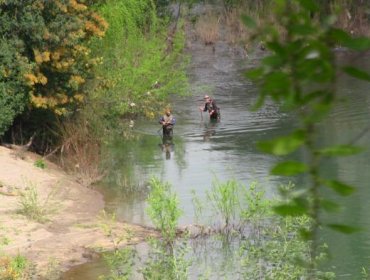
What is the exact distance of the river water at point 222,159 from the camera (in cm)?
1308

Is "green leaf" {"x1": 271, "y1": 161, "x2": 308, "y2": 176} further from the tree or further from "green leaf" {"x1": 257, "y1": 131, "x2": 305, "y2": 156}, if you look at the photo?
the tree

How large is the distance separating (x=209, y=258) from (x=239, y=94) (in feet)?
57.4

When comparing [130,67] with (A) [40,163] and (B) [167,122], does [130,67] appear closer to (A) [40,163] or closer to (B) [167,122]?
(B) [167,122]

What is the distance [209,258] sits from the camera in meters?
13.1

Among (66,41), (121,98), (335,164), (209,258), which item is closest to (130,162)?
(121,98)

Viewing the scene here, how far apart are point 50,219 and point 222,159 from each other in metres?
6.50

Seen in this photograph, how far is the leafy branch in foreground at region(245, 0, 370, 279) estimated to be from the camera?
61.8 inches

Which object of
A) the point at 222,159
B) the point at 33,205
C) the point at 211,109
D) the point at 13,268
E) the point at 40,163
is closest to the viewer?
the point at 13,268

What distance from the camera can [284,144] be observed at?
5.04 ft

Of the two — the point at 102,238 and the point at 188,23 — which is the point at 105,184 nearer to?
the point at 102,238

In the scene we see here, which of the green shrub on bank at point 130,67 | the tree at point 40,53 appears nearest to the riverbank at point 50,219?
the tree at point 40,53

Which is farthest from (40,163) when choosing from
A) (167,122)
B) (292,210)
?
(292,210)

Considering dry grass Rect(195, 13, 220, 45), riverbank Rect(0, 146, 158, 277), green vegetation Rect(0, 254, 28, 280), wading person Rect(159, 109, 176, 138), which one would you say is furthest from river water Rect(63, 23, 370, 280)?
dry grass Rect(195, 13, 220, 45)

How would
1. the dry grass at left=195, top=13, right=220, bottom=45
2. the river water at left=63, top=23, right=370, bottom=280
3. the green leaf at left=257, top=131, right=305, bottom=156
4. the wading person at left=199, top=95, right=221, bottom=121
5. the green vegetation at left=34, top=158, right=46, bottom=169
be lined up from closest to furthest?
the green leaf at left=257, top=131, right=305, bottom=156 → the river water at left=63, top=23, right=370, bottom=280 → the green vegetation at left=34, top=158, right=46, bottom=169 → the wading person at left=199, top=95, right=221, bottom=121 → the dry grass at left=195, top=13, right=220, bottom=45
